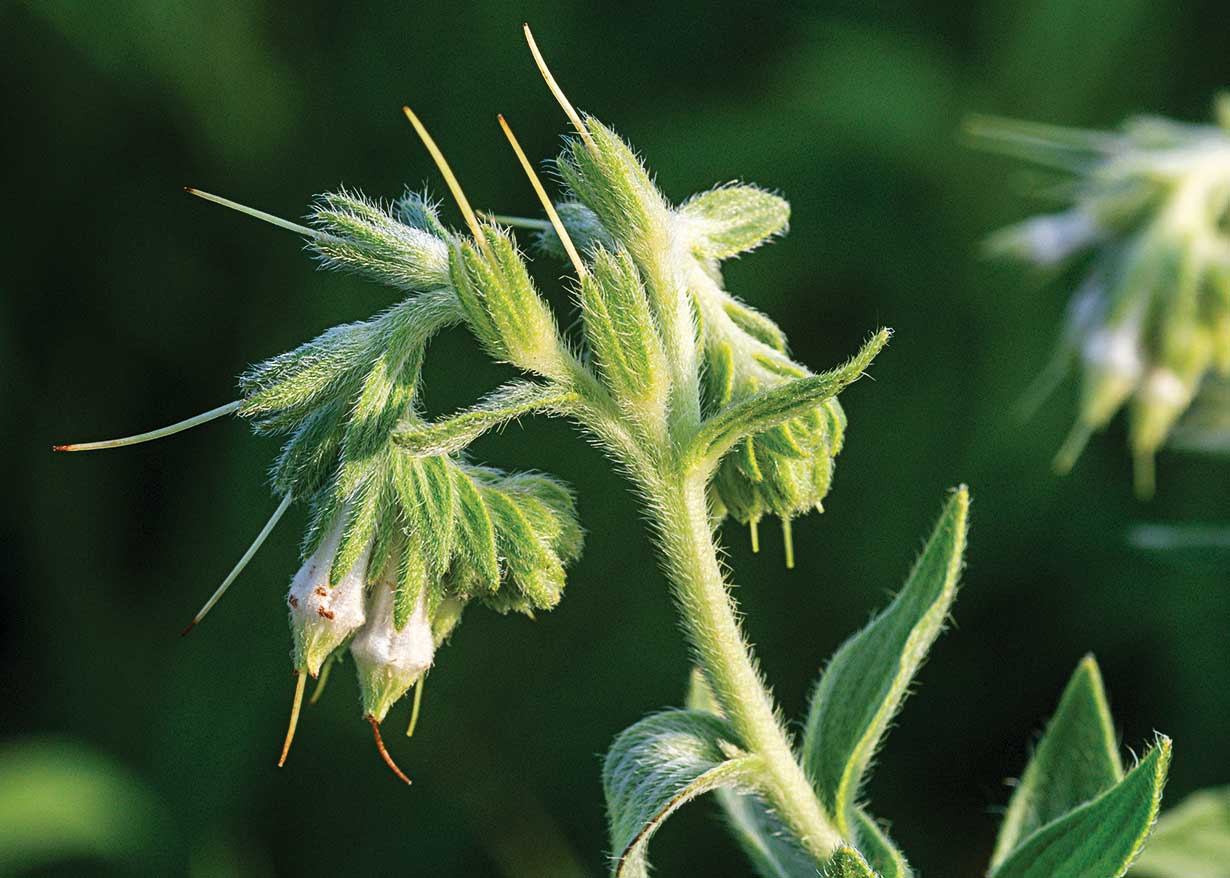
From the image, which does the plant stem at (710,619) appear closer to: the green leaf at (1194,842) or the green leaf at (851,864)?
the green leaf at (851,864)

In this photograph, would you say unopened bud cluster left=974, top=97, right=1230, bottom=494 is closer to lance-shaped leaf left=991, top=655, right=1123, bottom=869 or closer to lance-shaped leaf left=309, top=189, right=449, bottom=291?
lance-shaped leaf left=991, top=655, right=1123, bottom=869

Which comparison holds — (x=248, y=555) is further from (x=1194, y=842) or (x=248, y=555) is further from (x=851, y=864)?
(x=1194, y=842)

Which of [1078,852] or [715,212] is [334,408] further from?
[1078,852]

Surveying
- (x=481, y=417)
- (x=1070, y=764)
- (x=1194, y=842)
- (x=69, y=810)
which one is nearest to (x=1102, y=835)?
(x=1070, y=764)

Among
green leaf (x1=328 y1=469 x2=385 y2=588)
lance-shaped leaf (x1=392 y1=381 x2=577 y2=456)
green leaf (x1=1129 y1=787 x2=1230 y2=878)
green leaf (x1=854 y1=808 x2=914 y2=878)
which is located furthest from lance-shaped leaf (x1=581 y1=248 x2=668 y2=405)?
green leaf (x1=1129 y1=787 x2=1230 y2=878)

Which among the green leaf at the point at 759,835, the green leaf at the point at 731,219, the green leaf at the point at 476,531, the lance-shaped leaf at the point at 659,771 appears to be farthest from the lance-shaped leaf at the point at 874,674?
the green leaf at the point at 476,531
